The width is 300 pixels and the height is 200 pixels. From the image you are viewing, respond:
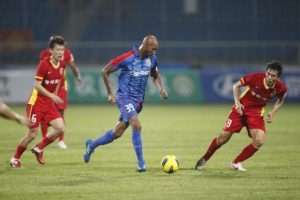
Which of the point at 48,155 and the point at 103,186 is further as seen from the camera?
the point at 48,155

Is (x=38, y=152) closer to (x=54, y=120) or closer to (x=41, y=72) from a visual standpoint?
(x=54, y=120)

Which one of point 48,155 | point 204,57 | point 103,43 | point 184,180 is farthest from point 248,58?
point 184,180

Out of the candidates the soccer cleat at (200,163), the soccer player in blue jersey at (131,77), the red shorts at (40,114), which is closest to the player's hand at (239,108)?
the soccer cleat at (200,163)

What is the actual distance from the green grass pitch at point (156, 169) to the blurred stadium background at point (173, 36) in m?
6.96

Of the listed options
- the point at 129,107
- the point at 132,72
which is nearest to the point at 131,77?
the point at 132,72

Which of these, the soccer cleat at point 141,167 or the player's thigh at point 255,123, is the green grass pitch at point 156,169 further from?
the player's thigh at point 255,123

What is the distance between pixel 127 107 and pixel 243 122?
1847 millimetres

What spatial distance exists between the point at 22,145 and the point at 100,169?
1.34 m

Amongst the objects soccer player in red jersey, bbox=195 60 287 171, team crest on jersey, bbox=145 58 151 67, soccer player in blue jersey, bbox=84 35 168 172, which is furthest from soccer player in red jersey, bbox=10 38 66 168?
soccer player in red jersey, bbox=195 60 287 171

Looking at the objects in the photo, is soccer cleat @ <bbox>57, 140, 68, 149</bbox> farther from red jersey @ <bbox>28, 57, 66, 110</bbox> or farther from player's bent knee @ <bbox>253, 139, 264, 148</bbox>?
player's bent knee @ <bbox>253, 139, 264, 148</bbox>

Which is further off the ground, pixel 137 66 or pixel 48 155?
pixel 137 66

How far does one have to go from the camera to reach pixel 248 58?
26516 mm

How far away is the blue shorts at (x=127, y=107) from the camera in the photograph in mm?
9914

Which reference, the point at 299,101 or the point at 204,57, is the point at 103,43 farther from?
the point at 299,101
